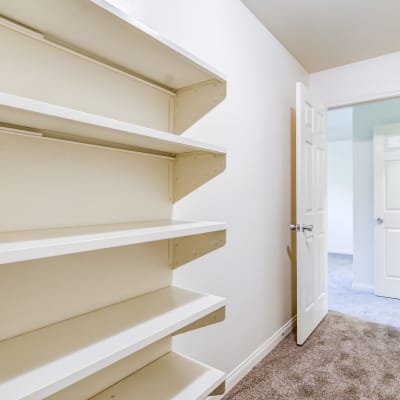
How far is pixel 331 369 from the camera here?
191cm

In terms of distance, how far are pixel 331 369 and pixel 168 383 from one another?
1337 millimetres

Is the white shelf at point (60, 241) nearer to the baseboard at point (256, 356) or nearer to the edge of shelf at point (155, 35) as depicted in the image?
the edge of shelf at point (155, 35)

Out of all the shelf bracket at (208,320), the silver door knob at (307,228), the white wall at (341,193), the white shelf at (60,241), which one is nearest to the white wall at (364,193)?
the silver door knob at (307,228)

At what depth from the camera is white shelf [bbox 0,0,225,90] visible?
79cm

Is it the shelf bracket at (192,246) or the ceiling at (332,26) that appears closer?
the shelf bracket at (192,246)

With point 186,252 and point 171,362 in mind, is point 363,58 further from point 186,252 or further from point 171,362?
point 171,362

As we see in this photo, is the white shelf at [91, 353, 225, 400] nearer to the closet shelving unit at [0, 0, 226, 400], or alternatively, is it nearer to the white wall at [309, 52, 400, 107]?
the closet shelving unit at [0, 0, 226, 400]

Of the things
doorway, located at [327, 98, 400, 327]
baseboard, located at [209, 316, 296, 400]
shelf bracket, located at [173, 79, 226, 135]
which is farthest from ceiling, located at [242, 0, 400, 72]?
baseboard, located at [209, 316, 296, 400]

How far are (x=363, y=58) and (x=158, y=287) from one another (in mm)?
2674

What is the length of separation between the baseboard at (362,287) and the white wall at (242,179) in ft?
5.39

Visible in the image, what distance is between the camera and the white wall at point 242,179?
1479 mm

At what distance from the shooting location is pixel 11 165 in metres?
0.87

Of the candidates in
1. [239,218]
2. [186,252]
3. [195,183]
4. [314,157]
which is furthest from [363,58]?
[186,252]

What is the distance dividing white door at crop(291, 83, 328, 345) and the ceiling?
408 millimetres
